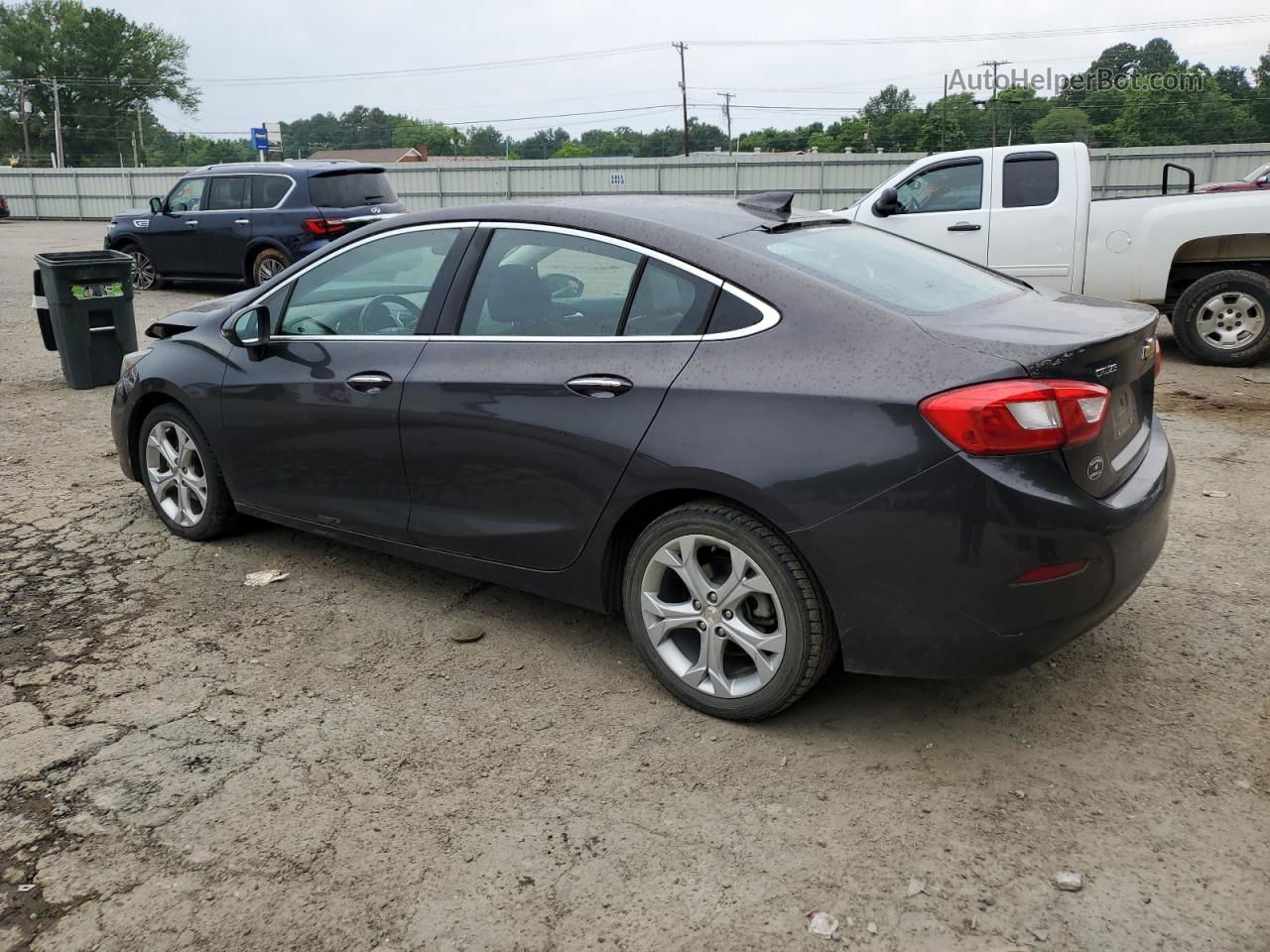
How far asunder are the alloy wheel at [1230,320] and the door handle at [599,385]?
7452 mm

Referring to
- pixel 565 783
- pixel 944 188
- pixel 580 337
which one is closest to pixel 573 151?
pixel 944 188

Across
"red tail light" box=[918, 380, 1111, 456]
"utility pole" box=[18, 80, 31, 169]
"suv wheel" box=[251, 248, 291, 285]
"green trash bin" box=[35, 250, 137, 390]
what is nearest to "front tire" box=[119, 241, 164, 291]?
"suv wheel" box=[251, 248, 291, 285]

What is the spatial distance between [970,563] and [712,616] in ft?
2.73

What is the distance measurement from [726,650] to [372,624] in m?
1.59

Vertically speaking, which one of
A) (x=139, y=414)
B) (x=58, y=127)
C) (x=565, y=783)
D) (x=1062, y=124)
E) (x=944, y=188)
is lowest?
(x=565, y=783)

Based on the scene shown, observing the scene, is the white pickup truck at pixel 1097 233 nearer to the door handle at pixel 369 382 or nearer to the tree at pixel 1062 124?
the door handle at pixel 369 382

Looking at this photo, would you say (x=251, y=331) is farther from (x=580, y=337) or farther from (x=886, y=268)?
(x=886, y=268)

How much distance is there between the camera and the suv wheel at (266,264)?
14.5m

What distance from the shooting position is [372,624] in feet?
14.2

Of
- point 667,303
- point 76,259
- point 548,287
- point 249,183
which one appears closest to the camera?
point 667,303

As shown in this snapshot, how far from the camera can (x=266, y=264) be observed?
14.6 metres

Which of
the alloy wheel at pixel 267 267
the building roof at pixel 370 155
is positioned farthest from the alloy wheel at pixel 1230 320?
the building roof at pixel 370 155

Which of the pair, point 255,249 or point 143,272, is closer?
point 255,249

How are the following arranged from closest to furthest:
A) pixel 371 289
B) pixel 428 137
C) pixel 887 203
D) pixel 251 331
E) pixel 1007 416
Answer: pixel 1007 416
pixel 371 289
pixel 251 331
pixel 887 203
pixel 428 137
